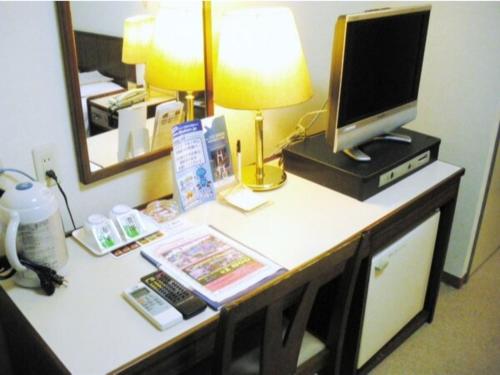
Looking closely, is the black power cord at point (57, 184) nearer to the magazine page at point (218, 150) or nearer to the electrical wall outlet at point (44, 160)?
the electrical wall outlet at point (44, 160)

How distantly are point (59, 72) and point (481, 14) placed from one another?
60.7 inches

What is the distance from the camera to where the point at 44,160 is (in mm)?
1384

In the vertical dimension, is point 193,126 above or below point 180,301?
above

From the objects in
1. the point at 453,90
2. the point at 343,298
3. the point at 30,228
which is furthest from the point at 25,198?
the point at 453,90

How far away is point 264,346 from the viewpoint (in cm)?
111

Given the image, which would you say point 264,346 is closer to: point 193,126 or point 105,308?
point 105,308

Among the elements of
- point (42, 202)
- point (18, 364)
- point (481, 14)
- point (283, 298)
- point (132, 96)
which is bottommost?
point (18, 364)

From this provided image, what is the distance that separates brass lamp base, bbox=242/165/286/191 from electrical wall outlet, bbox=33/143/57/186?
66cm

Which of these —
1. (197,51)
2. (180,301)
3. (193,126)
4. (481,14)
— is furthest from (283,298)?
(481,14)

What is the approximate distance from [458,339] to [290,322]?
1244mm

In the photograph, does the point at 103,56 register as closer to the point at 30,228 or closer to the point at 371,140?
the point at 30,228

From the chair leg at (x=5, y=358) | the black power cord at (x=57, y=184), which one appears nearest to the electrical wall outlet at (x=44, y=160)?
the black power cord at (x=57, y=184)

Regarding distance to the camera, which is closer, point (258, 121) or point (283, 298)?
point (283, 298)

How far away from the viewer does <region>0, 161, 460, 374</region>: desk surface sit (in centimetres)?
106
